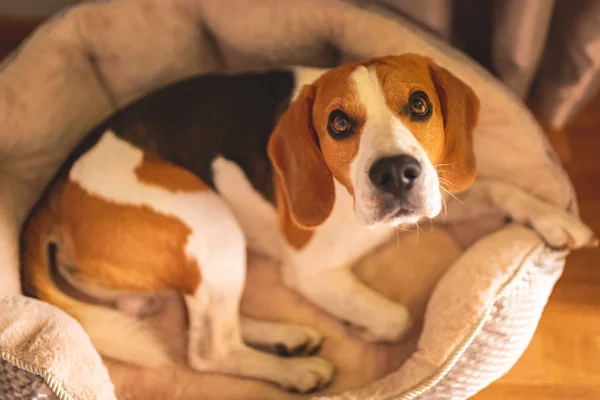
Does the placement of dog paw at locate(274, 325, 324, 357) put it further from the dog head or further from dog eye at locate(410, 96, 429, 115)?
dog eye at locate(410, 96, 429, 115)

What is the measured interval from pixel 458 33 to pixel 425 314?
1294 millimetres

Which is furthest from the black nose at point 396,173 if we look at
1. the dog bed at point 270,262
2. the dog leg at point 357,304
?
the dog leg at point 357,304

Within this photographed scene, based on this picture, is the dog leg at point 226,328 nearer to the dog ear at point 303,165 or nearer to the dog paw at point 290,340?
the dog paw at point 290,340

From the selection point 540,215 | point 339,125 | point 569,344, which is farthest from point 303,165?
point 569,344

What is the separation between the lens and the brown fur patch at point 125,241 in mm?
1837

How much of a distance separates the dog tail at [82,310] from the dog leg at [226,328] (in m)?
0.16

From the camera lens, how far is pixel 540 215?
1.88m

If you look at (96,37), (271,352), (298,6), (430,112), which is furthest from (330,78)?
(96,37)

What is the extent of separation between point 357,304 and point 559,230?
671 mm

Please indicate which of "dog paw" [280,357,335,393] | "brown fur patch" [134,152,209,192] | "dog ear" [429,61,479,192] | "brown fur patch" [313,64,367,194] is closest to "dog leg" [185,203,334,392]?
"dog paw" [280,357,335,393]

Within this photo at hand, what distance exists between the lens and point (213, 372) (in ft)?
6.53

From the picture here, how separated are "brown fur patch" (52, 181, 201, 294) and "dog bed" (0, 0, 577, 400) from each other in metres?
0.22

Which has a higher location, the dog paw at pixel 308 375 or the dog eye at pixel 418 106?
the dog eye at pixel 418 106

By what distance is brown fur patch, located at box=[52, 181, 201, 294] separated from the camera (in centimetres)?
184
